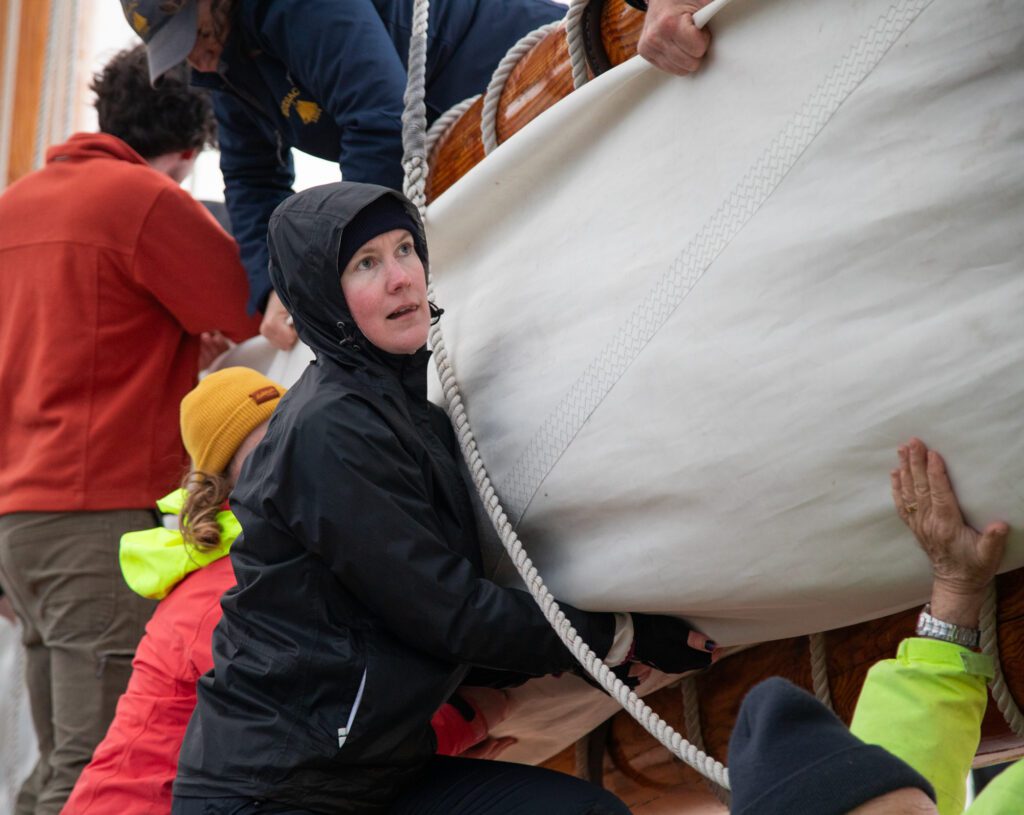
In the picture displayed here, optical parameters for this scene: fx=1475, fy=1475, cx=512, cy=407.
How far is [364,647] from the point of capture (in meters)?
1.62

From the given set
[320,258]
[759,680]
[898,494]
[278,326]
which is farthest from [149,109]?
[898,494]

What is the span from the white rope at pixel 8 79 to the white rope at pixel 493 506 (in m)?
2.35

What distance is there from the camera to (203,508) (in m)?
2.12

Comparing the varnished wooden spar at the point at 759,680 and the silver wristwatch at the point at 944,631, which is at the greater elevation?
the silver wristwatch at the point at 944,631

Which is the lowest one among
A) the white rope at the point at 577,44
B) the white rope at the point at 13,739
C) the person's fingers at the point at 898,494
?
the white rope at the point at 13,739

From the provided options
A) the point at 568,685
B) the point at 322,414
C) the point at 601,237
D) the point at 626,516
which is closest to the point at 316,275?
the point at 322,414

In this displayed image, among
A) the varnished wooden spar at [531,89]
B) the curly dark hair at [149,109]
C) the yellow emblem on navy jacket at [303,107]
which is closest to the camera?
the varnished wooden spar at [531,89]

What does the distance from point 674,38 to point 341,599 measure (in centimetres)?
70

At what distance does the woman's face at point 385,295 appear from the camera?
5.47 ft

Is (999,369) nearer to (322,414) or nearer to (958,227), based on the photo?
(958,227)

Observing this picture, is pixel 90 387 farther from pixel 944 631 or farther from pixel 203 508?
pixel 944 631

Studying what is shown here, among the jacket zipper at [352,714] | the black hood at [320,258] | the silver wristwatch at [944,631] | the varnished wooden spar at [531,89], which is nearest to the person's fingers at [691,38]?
the varnished wooden spar at [531,89]

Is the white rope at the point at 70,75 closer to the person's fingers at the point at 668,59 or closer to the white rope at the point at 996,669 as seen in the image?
the person's fingers at the point at 668,59

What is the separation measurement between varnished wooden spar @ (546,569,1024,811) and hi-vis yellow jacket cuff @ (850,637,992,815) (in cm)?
7
